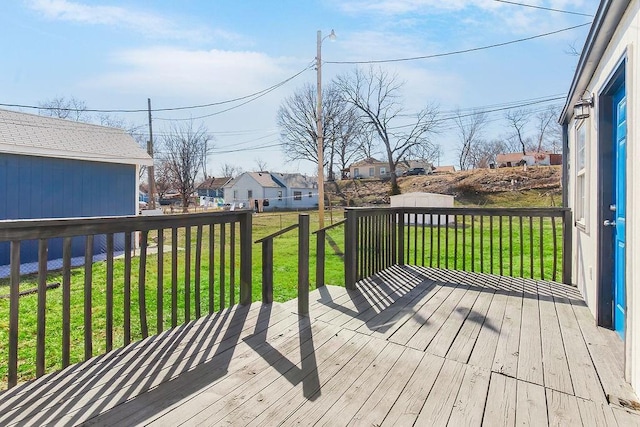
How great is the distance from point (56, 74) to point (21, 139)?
953 cm

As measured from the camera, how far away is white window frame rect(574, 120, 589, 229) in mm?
2980

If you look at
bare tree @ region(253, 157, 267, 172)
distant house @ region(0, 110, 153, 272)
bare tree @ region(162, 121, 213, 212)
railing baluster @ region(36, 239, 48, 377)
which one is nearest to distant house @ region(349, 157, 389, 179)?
bare tree @ region(253, 157, 267, 172)

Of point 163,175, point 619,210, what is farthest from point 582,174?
point 163,175

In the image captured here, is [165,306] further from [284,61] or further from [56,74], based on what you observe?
[56,74]

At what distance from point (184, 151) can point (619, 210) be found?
76.9 feet

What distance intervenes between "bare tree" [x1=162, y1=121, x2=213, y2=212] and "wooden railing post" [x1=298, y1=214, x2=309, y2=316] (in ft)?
66.7

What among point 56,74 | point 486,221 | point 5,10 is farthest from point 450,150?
point 5,10

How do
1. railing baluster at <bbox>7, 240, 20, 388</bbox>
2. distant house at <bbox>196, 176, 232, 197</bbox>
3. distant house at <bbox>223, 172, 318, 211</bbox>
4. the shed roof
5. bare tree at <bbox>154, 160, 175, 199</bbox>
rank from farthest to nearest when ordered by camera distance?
distant house at <bbox>196, 176, 232, 197</bbox>, distant house at <bbox>223, 172, 318, 211</bbox>, bare tree at <bbox>154, 160, 175, 199</bbox>, the shed roof, railing baluster at <bbox>7, 240, 20, 388</bbox>

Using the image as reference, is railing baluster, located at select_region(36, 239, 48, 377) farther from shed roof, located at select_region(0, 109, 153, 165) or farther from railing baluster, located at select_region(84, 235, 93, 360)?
shed roof, located at select_region(0, 109, 153, 165)

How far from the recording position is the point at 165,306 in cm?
371

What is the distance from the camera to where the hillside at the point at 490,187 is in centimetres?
1977

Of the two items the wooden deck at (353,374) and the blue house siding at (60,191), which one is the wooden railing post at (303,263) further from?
the blue house siding at (60,191)

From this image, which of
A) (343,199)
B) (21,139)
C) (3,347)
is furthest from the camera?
(343,199)

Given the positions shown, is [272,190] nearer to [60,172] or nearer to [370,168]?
[370,168]
